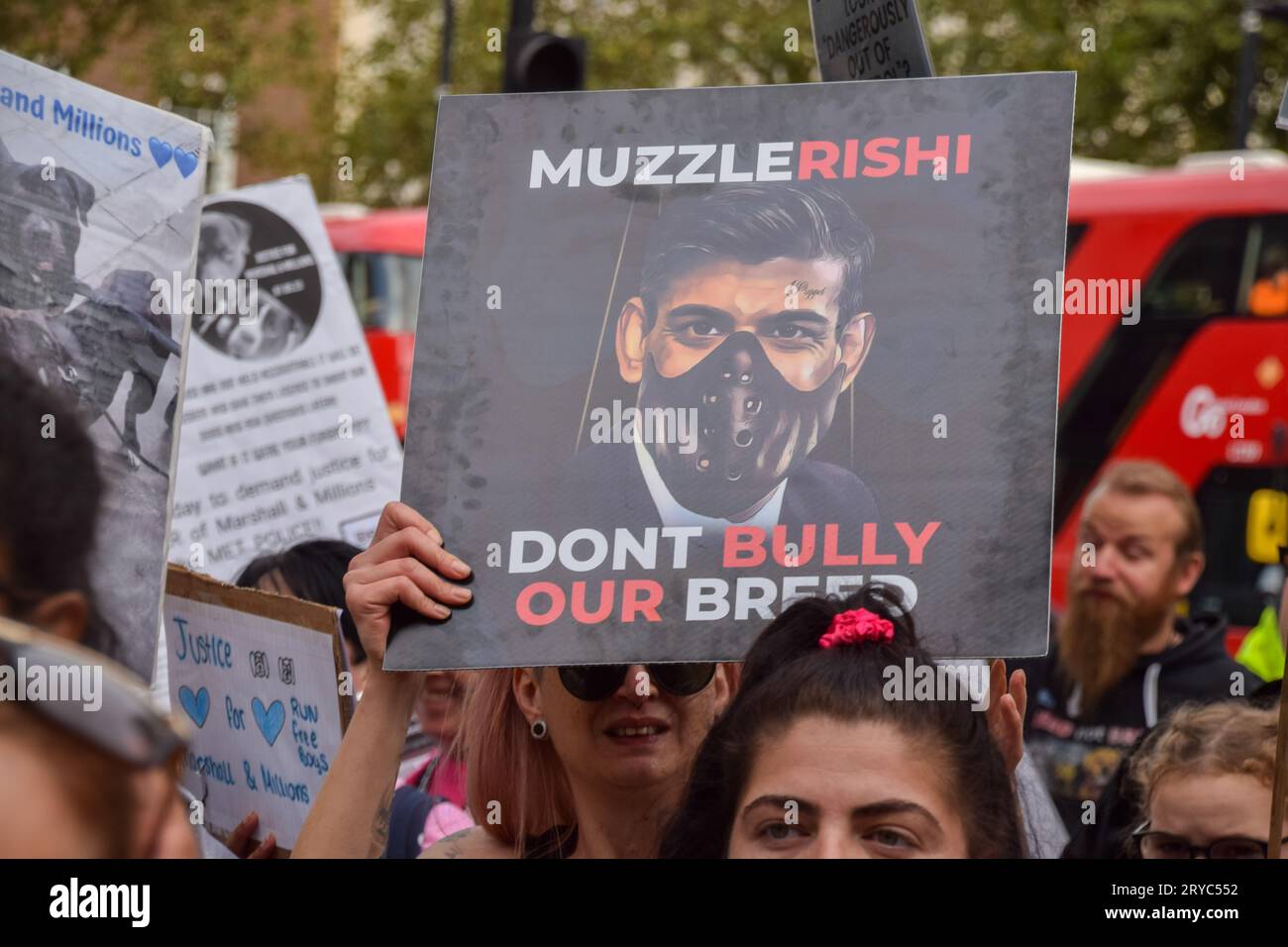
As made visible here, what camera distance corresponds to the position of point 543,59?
784cm

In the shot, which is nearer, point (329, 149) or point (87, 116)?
point (87, 116)

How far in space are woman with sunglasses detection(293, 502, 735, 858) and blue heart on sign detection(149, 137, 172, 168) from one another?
71cm

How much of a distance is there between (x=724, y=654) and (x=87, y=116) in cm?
118

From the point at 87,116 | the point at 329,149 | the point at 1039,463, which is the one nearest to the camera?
the point at 1039,463

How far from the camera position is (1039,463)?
2.09 m

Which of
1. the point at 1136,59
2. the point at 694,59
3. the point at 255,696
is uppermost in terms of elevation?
the point at 694,59

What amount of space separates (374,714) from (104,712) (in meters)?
1.18

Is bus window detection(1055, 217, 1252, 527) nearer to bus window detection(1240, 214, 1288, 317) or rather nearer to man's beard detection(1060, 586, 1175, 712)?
bus window detection(1240, 214, 1288, 317)

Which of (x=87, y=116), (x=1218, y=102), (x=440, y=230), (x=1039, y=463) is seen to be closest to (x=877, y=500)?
(x=1039, y=463)

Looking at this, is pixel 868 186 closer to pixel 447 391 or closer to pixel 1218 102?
pixel 447 391

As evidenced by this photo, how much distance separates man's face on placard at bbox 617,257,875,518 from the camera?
2184 mm

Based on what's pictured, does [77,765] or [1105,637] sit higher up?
[1105,637]
